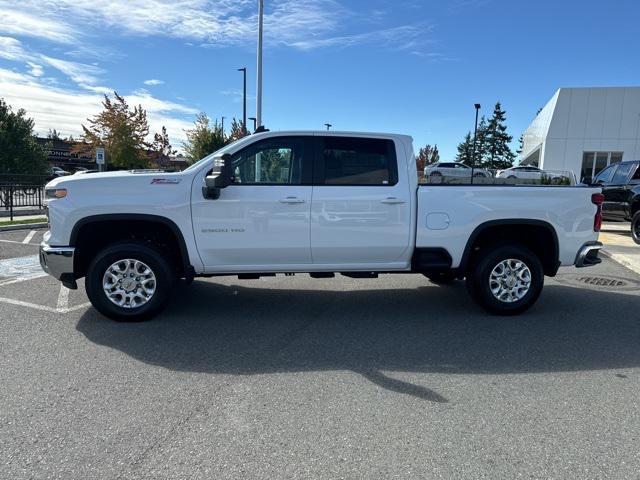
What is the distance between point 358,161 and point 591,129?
28.9 metres

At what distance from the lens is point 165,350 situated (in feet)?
14.7

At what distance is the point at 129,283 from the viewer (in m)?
5.17

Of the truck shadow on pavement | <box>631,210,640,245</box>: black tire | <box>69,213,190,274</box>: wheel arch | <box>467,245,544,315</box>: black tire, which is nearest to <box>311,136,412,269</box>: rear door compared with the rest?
the truck shadow on pavement

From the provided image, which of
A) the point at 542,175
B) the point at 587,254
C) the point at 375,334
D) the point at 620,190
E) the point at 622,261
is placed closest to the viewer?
the point at 375,334

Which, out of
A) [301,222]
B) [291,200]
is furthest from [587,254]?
[291,200]

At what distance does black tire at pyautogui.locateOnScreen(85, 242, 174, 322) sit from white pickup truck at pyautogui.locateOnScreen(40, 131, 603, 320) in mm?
11

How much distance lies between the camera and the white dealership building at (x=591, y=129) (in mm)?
28219

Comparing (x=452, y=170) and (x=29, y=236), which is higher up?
(x=452, y=170)

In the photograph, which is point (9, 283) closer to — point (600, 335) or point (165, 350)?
point (165, 350)

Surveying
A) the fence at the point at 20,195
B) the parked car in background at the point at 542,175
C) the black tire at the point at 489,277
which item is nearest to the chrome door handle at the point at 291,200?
the black tire at the point at 489,277

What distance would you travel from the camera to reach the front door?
5148 mm

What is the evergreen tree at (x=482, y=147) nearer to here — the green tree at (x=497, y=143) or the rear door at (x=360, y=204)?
the green tree at (x=497, y=143)

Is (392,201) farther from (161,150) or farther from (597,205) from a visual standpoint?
(161,150)

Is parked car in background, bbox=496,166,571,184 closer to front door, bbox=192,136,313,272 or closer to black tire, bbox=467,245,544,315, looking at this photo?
black tire, bbox=467,245,544,315
